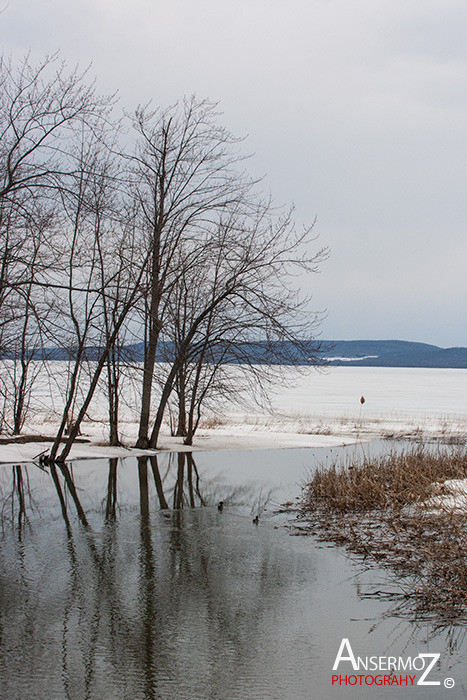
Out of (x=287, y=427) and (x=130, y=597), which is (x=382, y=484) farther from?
(x=287, y=427)

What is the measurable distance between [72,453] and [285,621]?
13986mm

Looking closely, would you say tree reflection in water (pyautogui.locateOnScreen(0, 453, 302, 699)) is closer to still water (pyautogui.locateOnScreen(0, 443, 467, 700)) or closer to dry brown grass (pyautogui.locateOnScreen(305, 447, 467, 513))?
still water (pyautogui.locateOnScreen(0, 443, 467, 700))

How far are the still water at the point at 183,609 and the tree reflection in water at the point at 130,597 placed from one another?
17mm

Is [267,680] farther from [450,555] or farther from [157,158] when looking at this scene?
[157,158]

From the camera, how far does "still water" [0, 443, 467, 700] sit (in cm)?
518

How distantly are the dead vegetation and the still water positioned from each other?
359mm

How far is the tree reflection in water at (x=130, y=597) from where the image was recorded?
17.2 ft

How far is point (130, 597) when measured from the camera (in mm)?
7109

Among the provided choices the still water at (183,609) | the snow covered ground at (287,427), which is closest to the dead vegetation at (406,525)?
the still water at (183,609)

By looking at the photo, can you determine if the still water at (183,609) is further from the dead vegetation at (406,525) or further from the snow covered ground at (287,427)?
the snow covered ground at (287,427)

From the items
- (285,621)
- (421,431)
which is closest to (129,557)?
(285,621)

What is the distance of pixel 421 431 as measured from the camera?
27.7m

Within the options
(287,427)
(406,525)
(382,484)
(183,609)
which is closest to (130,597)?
(183,609)

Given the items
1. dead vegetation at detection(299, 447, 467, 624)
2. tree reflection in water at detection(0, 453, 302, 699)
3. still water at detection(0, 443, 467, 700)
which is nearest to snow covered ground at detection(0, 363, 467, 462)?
dead vegetation at detection(299, 447, 467, 624)
